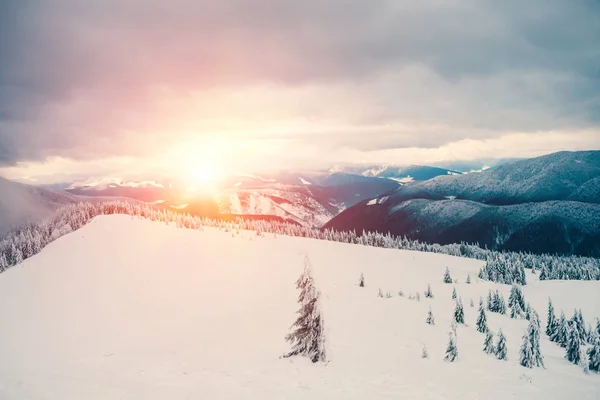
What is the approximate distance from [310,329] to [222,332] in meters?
12.7

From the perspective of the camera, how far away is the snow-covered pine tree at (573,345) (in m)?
31.6

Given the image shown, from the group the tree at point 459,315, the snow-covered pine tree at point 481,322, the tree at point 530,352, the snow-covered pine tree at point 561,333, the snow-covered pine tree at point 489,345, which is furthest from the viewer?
the tree at point 459,315

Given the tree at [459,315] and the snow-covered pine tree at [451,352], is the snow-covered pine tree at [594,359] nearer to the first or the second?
the snow-covered pine tree at [451,352]

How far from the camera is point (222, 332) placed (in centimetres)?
3619

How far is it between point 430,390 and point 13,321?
4760 cm

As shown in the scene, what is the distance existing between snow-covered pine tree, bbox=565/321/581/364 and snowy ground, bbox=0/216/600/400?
1.12 metres

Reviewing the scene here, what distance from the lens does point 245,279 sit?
2451 inches

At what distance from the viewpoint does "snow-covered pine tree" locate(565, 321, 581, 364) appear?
31.6m

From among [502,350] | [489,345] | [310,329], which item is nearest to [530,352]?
[502,350]

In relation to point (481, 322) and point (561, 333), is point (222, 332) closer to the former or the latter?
point (481, 322)

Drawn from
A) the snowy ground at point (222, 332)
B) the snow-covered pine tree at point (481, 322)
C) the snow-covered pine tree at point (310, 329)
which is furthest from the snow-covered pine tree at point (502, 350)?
the snow-covered pine tree at point (310, 329)

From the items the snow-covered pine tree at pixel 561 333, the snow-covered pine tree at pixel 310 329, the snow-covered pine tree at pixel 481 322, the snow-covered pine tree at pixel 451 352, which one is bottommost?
the snow-covered pine tree at pixel 561 333

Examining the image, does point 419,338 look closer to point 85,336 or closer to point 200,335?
point 200,335

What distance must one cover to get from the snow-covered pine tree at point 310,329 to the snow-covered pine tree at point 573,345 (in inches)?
889
